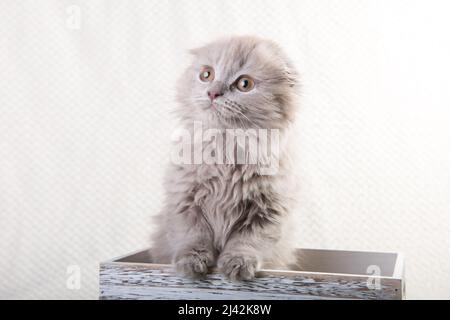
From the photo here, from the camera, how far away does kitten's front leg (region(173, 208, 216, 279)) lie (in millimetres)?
1027

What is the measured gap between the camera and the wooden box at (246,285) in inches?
38.8

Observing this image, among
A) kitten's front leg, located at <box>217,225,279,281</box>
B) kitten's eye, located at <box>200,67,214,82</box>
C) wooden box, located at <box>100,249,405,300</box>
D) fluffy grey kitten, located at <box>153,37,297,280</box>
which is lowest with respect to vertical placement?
wooden box, located at <box>100,249,405,300</box>

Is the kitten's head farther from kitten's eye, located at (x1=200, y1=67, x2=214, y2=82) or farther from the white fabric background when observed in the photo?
the white fabric background

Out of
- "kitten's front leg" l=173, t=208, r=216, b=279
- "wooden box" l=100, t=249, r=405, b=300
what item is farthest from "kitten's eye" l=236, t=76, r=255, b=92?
"wooden box" l=100, t=249, r=405, b=300

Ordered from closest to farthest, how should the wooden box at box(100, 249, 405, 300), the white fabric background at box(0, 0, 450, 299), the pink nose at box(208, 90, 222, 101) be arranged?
the wooden box at box(100, 249, 405, 300) → the pink nose at box(208, 90, 222, 101) → the white fabric background at box(0, 0, 450, 299)

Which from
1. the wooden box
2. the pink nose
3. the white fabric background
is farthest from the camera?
the white fabric background

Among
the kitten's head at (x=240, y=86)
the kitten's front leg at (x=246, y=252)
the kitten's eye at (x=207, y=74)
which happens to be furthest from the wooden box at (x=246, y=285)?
the kitten's eye at (x=207, y=74)

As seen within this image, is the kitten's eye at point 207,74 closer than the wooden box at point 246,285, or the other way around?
the wooden box at point 246,285

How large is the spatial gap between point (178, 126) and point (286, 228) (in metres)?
0.38

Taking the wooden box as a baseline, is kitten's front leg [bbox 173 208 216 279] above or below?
above

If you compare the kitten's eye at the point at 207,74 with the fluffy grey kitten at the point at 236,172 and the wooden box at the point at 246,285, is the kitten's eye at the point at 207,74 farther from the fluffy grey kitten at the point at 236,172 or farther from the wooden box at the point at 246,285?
the wooden box at the point at 246,285
